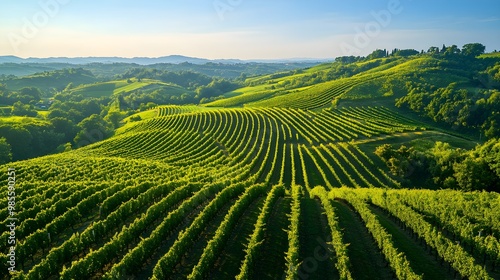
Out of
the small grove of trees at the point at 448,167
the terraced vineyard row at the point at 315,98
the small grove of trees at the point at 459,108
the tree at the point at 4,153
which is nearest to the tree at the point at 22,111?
the tree at the point at 4,153

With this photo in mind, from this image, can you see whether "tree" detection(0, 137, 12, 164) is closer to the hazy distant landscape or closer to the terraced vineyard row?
the hazy distant landscape

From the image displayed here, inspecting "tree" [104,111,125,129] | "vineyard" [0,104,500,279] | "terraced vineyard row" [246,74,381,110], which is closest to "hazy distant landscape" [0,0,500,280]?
"vineyard" [0,104,500,279]

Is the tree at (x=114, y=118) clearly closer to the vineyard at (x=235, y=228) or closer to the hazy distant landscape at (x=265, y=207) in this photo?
the hazy distant landscape at (x=265, y=207)

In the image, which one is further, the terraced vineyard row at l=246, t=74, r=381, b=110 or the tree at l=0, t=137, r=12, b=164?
the terraced vineyard row at l=246, t=74, r=381, b=110

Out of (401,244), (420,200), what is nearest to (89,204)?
(401,244)

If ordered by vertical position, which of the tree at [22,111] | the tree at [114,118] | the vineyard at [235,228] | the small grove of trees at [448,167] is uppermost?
the vineyard at [235,228]

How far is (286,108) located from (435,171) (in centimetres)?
7882

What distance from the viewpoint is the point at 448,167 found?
60.3m

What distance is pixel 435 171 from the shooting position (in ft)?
202

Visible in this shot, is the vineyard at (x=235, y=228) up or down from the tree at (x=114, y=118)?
up

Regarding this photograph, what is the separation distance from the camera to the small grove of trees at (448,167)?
55.0m

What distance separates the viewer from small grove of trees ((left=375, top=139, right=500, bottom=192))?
5500 centimetres

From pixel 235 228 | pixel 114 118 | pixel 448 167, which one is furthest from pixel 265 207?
pixel 114 118

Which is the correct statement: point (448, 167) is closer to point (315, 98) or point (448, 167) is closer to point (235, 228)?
point (235, 228)
